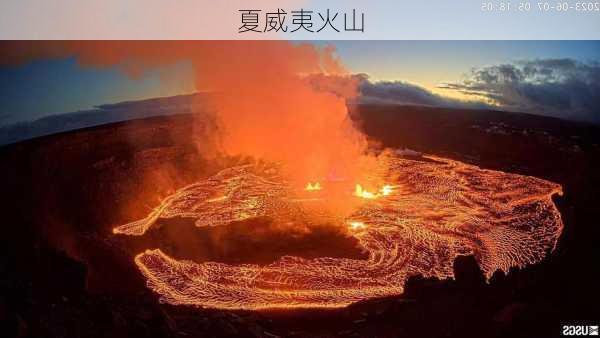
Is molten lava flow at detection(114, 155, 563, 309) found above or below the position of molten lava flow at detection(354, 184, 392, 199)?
below

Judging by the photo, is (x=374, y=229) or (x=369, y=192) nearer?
(x=374, y=229)

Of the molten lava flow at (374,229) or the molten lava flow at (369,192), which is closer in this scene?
the molten lava flow at (374,229)

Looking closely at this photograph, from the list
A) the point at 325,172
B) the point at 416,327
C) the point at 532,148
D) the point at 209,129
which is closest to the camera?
the point at 416,327

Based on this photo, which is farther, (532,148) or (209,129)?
(209,129)

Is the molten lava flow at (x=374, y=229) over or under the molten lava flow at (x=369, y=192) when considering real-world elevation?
under

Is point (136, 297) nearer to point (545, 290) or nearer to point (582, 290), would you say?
point (545, 290)

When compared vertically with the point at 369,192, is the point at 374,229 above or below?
below

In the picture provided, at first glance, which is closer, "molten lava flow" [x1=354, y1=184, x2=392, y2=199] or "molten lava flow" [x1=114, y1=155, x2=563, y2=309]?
"molten lava flow" [x1=114, y1=155, x2=563, y2=309]

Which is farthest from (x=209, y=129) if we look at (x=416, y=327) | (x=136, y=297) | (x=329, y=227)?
(x=416, y=327)
